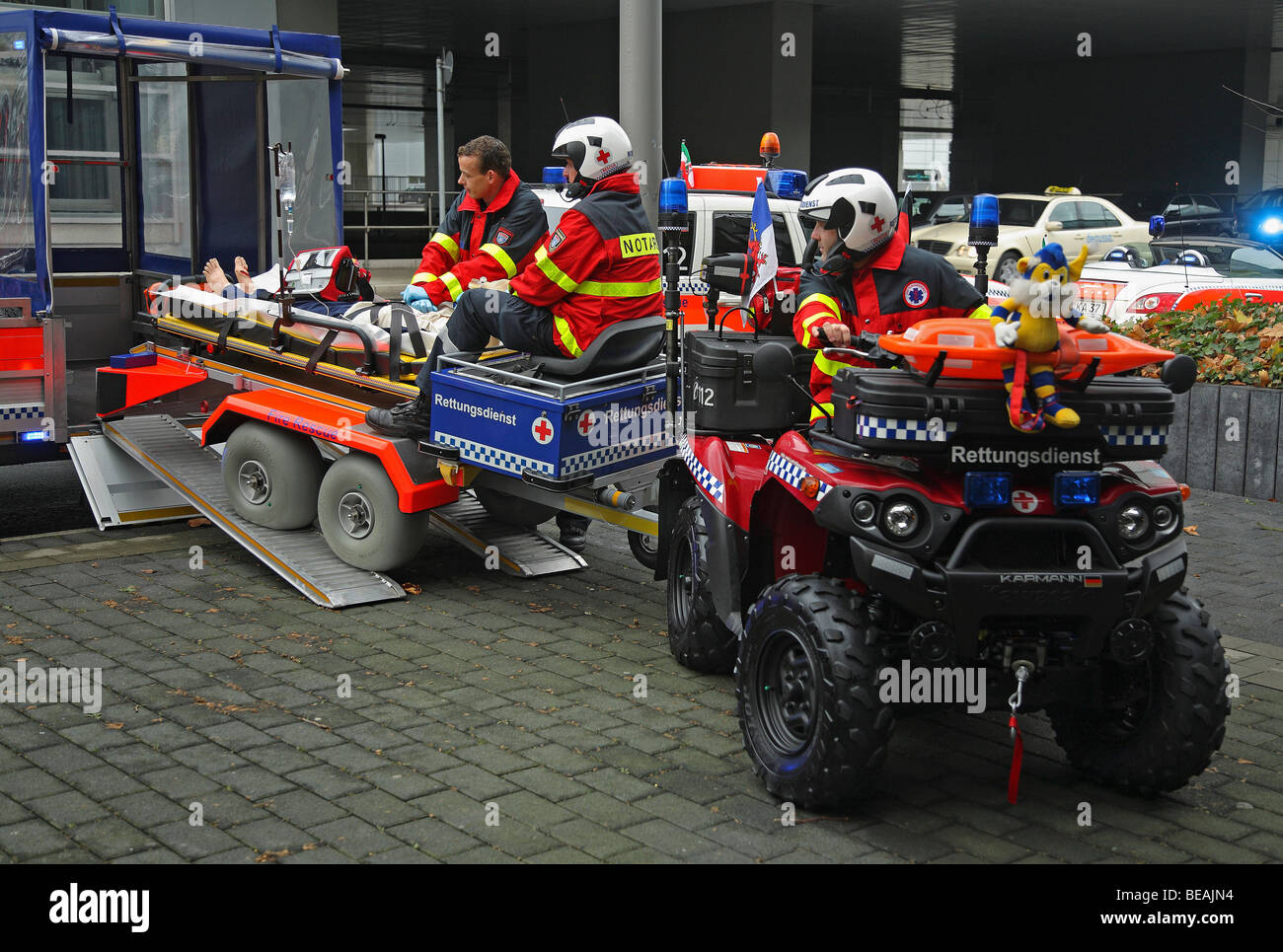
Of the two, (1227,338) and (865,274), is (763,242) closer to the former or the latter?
(865,274)

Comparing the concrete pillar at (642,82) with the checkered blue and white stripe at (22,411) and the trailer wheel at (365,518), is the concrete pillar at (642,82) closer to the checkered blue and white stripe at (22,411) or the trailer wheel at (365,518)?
the trailer wheel at (365,518)

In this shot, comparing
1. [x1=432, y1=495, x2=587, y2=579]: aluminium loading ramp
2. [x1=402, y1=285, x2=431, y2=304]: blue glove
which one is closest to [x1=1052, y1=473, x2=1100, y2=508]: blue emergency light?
[x1=432, y1=495, x2=587, y2=579]: aluminium loading ramp

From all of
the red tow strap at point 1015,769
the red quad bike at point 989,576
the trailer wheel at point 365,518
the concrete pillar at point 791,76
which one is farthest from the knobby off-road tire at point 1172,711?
the concrete pillar at point 791,76

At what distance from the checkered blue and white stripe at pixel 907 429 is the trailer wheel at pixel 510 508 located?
12.1 feet

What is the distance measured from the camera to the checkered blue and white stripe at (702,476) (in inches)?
216

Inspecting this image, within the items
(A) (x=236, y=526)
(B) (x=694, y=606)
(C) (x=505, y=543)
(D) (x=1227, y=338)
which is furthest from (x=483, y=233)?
(D) (x=1227, y=338)

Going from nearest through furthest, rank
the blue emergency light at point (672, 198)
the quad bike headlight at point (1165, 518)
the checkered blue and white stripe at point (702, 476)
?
the quad bike headlight at point (1165, 518)
the checkered blue and white stripe at point (702, 476)
the blue emergency light at point (672, 198)

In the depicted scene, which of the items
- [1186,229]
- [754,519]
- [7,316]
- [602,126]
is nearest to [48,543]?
[7,316]

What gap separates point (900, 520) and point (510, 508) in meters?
4.03

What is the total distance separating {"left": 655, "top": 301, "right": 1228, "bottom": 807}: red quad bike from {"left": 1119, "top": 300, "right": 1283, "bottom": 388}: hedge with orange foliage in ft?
18.4

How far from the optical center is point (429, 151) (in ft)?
146

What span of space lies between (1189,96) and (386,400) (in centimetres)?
3400

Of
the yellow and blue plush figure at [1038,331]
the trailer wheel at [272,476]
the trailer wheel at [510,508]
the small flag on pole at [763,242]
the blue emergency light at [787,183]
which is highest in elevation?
the blue emergency light at [787,183]
